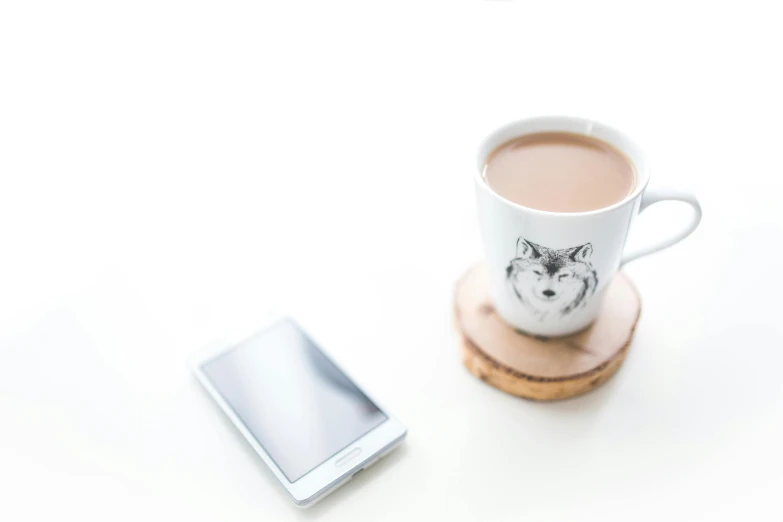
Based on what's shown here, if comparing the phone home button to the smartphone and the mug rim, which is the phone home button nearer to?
the smartphone

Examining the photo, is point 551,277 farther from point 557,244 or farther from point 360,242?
point 360,242

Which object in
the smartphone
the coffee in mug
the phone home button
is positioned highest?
A: the coffee in mug

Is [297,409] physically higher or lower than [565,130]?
lower

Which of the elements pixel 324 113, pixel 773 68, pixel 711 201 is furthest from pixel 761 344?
pixel 324 113

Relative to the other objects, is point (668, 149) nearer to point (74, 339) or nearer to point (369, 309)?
point (369, 309)

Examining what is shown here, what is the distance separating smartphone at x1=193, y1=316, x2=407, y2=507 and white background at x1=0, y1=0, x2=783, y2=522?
2 cm

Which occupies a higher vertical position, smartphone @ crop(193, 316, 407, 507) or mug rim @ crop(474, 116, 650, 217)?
mug rim @ crop(474, 116, 650, 217)

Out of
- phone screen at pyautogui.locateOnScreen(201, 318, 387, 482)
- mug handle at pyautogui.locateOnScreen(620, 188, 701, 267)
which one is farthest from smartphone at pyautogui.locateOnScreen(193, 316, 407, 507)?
mug handle at pyautogui.locateOnScreen(620, 188, 701, 267)

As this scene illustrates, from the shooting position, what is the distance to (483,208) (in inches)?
23.3

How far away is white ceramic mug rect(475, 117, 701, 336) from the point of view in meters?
0.56

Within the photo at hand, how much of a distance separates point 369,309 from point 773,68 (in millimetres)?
605

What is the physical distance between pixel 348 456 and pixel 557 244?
0.23 metres

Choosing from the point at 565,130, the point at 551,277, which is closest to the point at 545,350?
the point at 551,277

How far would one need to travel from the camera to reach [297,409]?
2.10 ft
